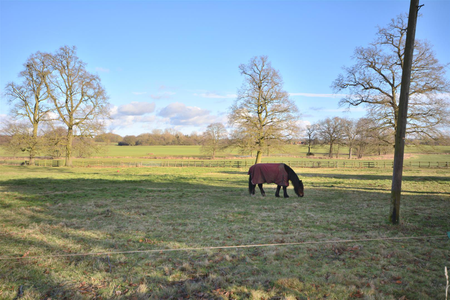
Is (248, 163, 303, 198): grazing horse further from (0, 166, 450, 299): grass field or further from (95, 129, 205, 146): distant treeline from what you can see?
(95, 129, 205, 146): distant treeline

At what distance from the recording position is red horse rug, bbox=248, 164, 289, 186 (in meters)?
12.9

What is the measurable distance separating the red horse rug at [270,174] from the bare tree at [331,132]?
6174cm

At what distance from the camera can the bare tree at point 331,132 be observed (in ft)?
226

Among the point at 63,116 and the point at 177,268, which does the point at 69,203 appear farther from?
the point at 63,116

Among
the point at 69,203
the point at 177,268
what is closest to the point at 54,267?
the point at 177,268

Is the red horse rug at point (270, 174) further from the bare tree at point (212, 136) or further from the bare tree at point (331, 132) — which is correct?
the bare tree at point (331, 132)

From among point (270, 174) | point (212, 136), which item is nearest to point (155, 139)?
point (212, 136)

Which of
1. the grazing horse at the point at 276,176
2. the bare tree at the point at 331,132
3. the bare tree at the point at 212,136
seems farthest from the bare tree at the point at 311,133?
the grazing horse at the point at 276,176

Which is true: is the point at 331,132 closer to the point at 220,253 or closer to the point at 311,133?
the point at 311,133

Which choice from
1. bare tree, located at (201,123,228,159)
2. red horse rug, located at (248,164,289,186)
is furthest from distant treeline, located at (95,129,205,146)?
red horse rug, located at (248,164,289,186)

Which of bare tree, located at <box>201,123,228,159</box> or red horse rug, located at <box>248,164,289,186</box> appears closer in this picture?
red horse rug, located at <box>248,164,289,186</box>

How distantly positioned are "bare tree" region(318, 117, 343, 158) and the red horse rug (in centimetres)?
6174

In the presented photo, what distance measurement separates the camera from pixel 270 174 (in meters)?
13.0

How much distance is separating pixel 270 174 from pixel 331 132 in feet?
209
